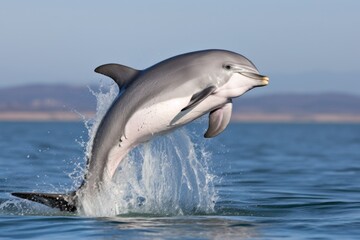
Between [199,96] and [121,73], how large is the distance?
1.25 meters

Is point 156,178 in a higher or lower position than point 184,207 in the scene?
higher

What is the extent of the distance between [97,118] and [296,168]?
14251mm

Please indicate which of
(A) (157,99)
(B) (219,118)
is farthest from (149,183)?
(A) (157,99)

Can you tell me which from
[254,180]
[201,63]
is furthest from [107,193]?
[254,180]

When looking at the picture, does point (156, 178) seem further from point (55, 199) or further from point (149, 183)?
point (55, 199)

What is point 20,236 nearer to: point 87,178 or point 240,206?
point 87,178

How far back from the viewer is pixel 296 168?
2733 cm

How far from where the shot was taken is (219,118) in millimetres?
13391

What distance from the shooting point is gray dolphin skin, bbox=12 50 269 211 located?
12898 millimetres

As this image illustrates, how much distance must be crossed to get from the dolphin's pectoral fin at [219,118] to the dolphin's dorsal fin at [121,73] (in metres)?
1.22

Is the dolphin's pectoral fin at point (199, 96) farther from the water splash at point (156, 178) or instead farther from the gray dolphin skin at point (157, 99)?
the water splash at point (156, 178)

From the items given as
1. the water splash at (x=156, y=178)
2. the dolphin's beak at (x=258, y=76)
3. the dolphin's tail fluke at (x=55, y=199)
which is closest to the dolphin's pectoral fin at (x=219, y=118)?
the dolphin's beak at (x=258, y=76)

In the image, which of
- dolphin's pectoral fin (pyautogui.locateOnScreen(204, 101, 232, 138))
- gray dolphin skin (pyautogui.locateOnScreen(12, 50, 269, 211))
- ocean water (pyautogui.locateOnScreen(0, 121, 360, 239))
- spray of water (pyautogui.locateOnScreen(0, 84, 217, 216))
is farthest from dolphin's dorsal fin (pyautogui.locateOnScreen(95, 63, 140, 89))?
ocean water (pyautogui.locateOnScreen(0, 121, 360, 239))

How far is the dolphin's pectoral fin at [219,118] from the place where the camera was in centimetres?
1333
